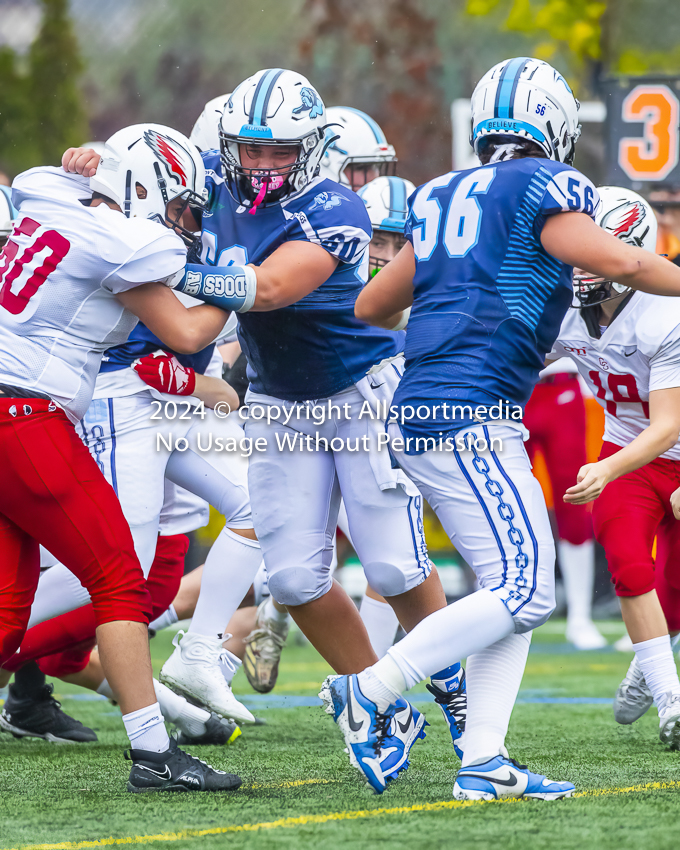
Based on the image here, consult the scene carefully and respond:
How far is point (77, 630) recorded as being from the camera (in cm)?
388

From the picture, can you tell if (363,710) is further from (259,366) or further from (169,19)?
(169,19)

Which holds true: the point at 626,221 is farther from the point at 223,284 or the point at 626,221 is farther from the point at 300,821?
the point at 300,821

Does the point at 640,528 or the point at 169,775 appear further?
the point at 640,528

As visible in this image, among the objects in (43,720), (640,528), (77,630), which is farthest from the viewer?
(43,720)

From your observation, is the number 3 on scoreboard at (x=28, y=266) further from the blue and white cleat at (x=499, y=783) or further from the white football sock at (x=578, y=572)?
the white football sock at (x=578, y=572)

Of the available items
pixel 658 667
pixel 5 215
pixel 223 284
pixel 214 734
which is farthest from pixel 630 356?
pixel 5 215

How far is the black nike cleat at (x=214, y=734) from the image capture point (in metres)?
3.88

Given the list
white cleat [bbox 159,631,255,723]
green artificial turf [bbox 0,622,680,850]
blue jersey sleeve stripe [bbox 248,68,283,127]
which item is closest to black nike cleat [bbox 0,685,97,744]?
green artificial turf [bbox 0,622,680,850]

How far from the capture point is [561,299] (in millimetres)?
2908

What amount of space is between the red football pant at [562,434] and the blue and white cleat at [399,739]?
3.76 meters

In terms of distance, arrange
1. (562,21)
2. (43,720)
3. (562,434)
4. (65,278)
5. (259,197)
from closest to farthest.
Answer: (65,278), (259,197), (43,720), (562,434), (562,21)

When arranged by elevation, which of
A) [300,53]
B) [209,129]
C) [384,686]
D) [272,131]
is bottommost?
[384,686]

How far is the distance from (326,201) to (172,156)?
1.35 ft

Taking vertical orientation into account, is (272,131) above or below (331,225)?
above
